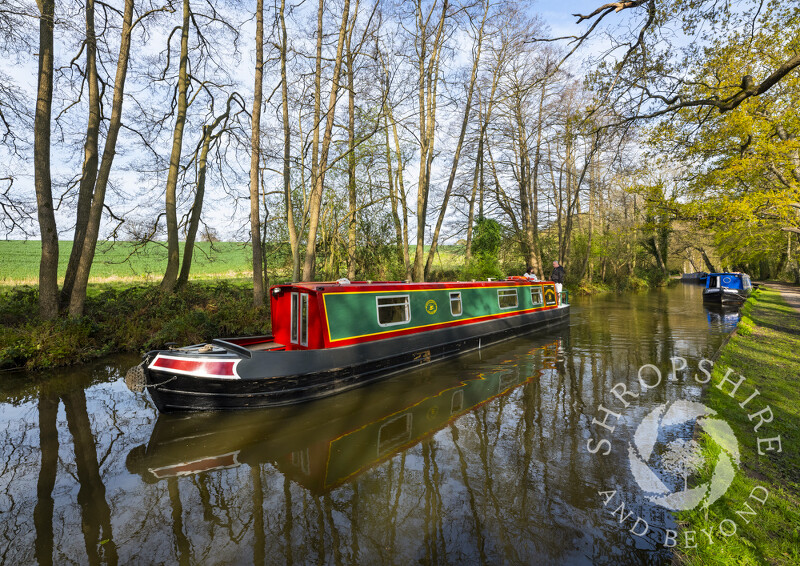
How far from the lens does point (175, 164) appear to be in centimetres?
1302

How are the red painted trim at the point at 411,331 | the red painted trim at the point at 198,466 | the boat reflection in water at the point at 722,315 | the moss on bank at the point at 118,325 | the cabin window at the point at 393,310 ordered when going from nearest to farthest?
the red painted trim at the point at 198,466 < the red painted trim at the point at 411,331 < the cabin window at the point at 393,310 < the moss on bank at the point at 118,325 < the boat reflection in water at the point at 722,315

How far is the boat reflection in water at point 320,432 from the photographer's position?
170 inches

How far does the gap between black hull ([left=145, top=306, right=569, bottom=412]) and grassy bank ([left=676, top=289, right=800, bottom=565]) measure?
4879 millimetres

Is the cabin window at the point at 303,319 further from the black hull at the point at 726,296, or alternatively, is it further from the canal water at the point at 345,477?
the black hull at the point at 726,296

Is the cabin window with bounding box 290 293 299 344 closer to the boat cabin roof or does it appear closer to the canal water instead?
the boat cabin roof

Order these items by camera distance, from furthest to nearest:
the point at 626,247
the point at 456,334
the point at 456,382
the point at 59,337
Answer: the point at 626,247 → the point at 456,334 → the point at 59,337 → the point at 456,382

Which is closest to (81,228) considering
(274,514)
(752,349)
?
(274,514)

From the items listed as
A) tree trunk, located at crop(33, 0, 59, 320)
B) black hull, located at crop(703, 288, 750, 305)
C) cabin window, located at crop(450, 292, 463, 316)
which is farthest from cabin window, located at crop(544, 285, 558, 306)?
tree trunk, located at crop(33, 0, 59, 320)

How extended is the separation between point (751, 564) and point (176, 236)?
571 inches

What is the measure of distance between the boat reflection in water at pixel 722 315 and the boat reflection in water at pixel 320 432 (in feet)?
33.8

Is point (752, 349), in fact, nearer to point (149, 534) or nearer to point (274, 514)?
point (274, 514)

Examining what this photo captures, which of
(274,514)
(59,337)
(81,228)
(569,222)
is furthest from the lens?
(569,222)

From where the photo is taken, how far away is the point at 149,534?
319 centimetres

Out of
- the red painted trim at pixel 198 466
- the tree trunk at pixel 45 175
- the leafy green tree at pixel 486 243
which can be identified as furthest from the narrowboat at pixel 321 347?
the leafy green tree at pixel 486 243
